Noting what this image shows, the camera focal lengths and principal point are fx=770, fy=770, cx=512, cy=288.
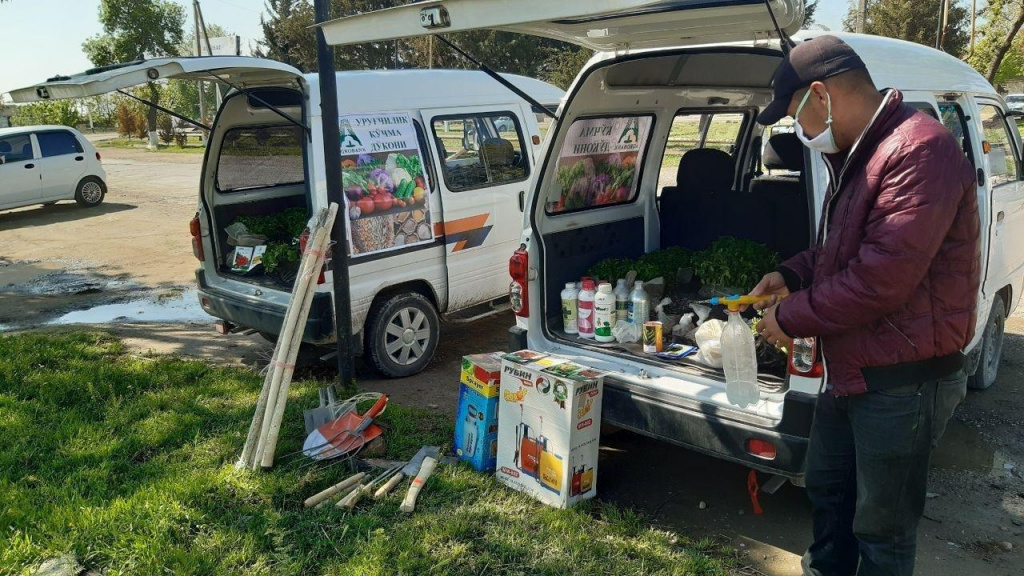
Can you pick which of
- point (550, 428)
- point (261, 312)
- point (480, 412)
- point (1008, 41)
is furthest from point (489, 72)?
point (1008, 41)

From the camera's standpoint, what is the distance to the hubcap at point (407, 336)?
19.2 ft

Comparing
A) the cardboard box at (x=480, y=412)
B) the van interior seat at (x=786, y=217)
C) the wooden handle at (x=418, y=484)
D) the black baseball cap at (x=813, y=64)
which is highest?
the black baseball cap at (x=813, y=64)

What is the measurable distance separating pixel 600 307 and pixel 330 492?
1.80 meters

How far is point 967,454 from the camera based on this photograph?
4562mm

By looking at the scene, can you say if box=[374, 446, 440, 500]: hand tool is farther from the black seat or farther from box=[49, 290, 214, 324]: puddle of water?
box=[49, 290, 214, 324]: puddle of water

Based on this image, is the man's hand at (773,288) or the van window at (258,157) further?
the van window at (258,157)

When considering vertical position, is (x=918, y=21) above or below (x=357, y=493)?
above

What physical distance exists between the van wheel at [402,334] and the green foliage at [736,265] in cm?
216

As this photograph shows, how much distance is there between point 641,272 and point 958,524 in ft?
7.18

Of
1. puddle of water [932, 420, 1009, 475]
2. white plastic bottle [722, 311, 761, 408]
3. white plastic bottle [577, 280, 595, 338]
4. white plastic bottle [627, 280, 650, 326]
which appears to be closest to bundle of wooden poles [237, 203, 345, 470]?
white plastic bottle [577, 280, 595, 338]

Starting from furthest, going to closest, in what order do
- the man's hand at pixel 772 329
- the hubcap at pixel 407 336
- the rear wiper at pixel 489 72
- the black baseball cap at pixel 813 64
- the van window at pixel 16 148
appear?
the van window at pixel 16 148 < the hubcap at pixel 407 336 < the rear wiper at pixel 489 72 < the man's hand at pixel 772 329 < the black baseball cap at pixel 813 64

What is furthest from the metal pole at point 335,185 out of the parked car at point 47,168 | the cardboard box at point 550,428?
the parked car at point 47,168

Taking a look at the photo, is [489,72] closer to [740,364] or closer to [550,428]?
[550,428]

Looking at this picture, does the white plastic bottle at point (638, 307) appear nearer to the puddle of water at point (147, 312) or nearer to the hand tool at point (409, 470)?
the hand tool at point (409, 470)
